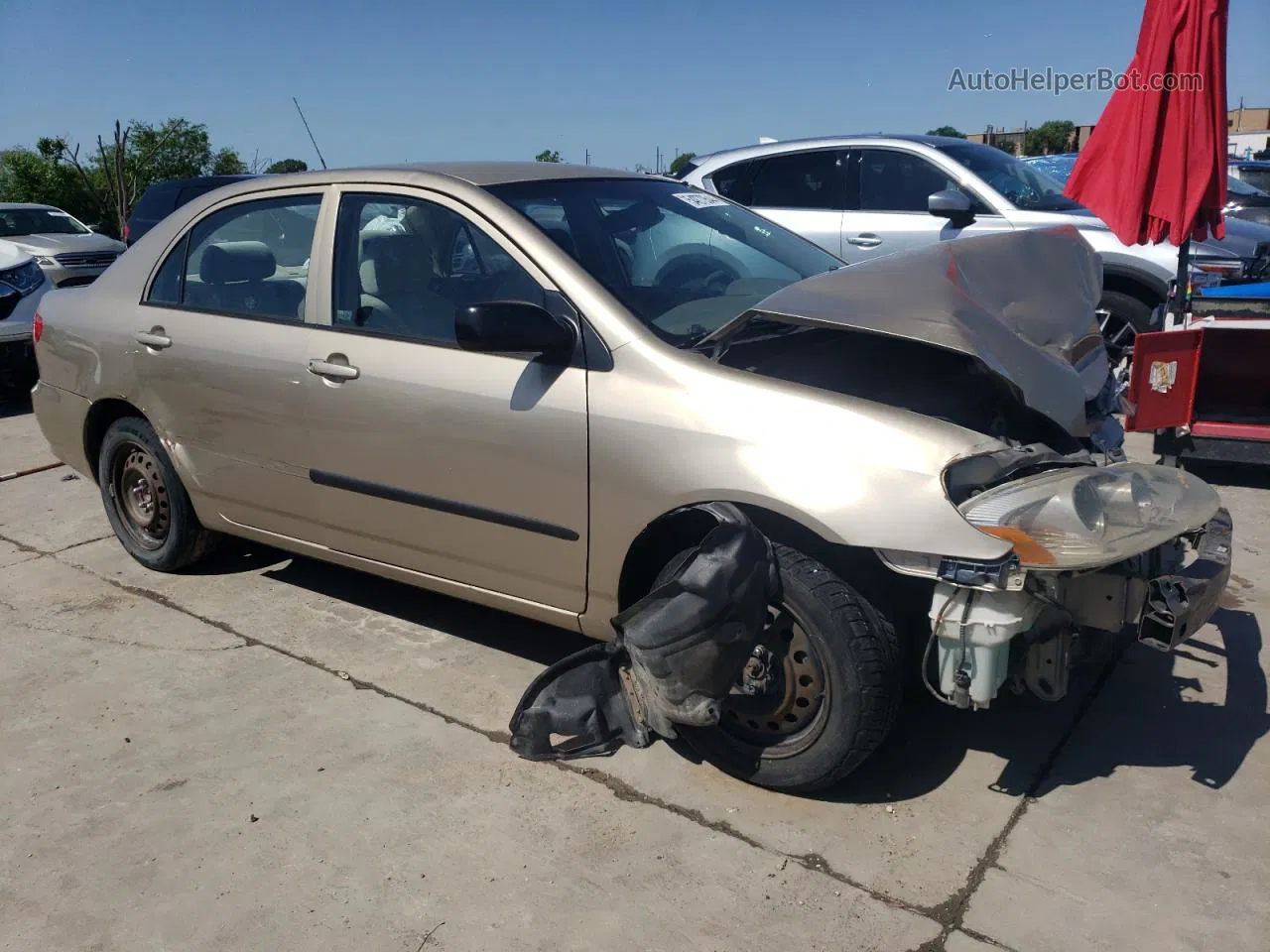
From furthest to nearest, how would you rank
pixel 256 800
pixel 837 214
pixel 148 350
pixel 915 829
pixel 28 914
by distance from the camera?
1. pixel 837 214
2. pixel 148 350
3. pixel 256 800
4. pixel 915 829
5. pixel 28 914

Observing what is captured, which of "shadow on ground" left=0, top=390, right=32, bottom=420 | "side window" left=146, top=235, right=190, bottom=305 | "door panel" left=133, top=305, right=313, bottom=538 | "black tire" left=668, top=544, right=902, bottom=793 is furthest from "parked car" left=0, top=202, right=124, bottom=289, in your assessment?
"black tire" left=668, top=544, right=902, bottom=793

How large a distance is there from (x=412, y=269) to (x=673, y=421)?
4.17ft

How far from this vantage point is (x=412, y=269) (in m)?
3.71

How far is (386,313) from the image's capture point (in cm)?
366

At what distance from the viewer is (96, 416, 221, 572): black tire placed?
4543mm

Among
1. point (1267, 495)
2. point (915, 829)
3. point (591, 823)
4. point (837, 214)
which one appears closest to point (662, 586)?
point (591, 823)

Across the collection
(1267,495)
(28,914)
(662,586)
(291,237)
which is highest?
(291,237)

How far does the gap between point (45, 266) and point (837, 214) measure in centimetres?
792

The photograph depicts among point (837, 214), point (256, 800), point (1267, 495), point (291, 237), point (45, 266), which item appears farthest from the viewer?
point (45, 266)

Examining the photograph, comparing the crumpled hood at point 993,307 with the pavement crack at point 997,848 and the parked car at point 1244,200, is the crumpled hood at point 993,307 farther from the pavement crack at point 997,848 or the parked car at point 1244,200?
the parked car at point 1244,200

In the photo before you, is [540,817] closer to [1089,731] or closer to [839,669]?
[839,669]

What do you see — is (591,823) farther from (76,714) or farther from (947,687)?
(76,714)

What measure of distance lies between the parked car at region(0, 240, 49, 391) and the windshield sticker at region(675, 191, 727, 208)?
22.3 ft

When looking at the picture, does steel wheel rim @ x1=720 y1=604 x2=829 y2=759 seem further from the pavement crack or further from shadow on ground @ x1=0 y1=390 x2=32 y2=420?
shadow on ground @ x1=0 y1=390 x2=32 y2=420
